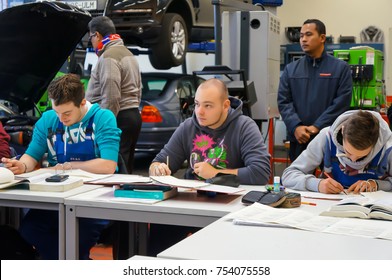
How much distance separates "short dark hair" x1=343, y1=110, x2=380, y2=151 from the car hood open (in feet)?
7.89

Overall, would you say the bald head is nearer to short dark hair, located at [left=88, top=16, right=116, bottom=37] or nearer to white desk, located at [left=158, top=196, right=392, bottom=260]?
white desk, located at [left=158, top=196, right=392, bottom=260]

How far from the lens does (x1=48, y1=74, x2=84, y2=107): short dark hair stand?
3.32 metres

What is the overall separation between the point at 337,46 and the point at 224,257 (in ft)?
31.5

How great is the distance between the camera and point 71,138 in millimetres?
3426

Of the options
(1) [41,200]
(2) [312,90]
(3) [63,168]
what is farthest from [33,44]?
(1) [41,200]

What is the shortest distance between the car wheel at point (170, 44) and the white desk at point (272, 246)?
4.84 meters

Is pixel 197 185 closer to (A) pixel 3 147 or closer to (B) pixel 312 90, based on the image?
(A) pixel 3 147

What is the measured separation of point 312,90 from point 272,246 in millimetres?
2859

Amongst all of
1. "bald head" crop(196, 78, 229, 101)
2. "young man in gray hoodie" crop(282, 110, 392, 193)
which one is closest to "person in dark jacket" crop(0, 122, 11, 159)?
"bald head" crop(196, 78, 229, 101)

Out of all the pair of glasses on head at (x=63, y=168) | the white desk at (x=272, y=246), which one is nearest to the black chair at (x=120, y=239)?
the pair of glasses on head at (x=63, y=168)

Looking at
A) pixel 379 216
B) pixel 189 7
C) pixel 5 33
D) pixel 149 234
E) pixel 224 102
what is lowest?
pixel 149 234

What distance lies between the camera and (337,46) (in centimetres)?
1084
